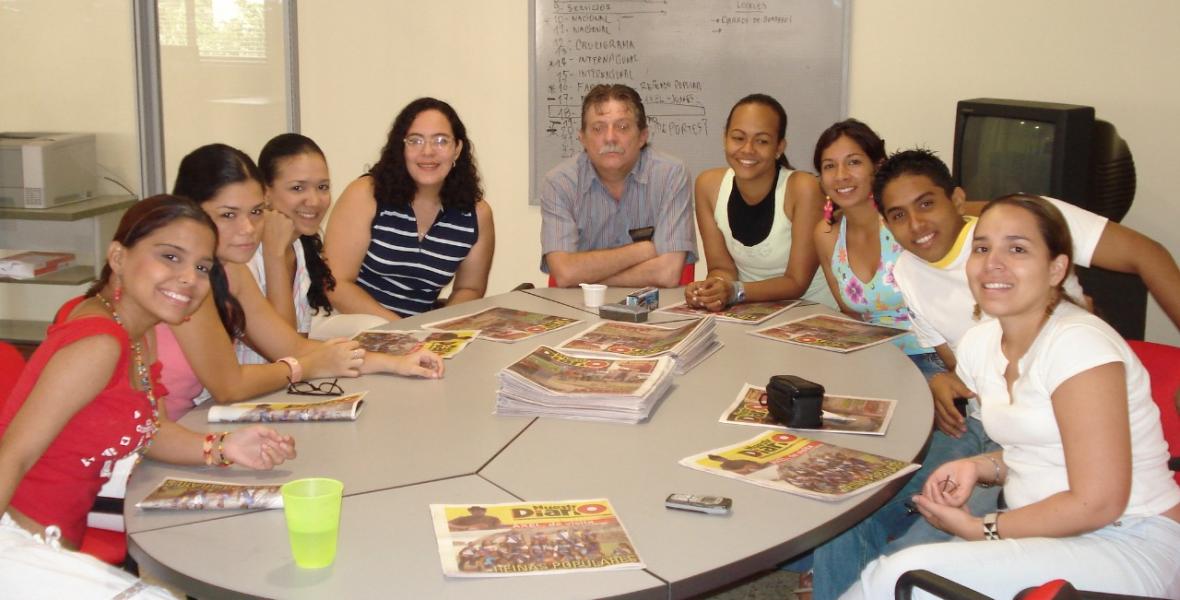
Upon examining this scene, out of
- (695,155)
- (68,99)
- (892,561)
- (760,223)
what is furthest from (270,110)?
(892,561)

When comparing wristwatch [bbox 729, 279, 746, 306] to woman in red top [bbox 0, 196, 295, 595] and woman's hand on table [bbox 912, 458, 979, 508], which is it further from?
woman in red top [bbox 0, 196, 295, 595]

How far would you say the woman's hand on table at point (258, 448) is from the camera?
5.89ft

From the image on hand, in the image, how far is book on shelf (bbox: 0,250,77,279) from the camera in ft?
13.7

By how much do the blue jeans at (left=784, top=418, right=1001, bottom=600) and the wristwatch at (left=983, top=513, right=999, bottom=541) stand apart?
19 centimetres

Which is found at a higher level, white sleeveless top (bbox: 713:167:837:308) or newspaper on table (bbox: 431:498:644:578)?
white sleeveless top (bbox: 713:167:837:308)

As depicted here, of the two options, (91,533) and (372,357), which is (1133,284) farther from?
(91,533)

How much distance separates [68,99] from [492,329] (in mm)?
2510

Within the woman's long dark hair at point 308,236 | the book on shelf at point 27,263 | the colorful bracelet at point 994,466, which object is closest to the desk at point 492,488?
the colorful bracelet at point 994,466

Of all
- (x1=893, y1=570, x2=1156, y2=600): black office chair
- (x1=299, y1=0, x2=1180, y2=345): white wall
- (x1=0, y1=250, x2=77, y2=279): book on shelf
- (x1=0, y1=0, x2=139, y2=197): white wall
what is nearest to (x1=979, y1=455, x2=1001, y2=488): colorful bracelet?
(x1=893, y1=570, x2=1156, y2=600): black office chair

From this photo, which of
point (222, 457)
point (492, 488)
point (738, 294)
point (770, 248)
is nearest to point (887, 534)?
point (738, 294)

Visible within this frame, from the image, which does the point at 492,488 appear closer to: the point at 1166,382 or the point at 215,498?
the point at 215,498

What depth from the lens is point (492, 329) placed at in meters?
2.86

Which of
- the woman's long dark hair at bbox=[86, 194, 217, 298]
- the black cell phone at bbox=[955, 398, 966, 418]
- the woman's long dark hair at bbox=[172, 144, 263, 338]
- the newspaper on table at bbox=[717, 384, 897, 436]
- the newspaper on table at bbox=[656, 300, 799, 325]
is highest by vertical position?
the woman's long dark hair at bbox=[172, 144, 263, 338]

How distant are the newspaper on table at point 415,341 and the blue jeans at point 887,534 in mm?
993
